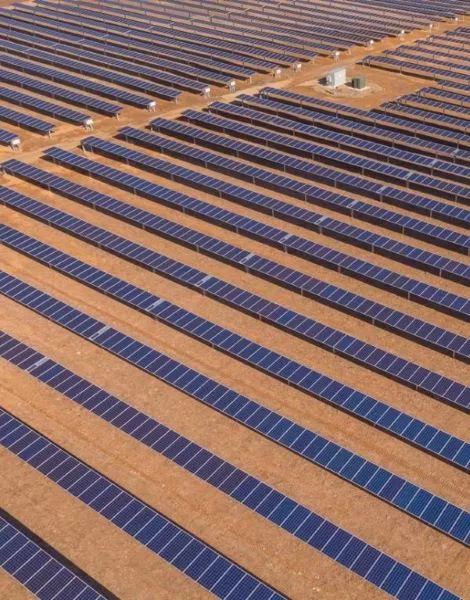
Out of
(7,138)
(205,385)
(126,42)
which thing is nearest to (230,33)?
(126,42)

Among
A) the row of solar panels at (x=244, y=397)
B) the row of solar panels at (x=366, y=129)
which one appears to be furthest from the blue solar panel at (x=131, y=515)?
the row of solar panels at (x=366, y=129)

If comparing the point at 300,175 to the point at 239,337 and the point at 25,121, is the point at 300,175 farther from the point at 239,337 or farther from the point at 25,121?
the point at 25,121

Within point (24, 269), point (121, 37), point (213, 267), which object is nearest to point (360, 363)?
point (213, 267)

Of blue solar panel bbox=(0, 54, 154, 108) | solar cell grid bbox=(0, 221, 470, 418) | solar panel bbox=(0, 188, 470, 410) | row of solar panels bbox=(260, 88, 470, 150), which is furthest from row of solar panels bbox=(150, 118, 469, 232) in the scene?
solar cell grid bbox=(0, 221, 470, 418)

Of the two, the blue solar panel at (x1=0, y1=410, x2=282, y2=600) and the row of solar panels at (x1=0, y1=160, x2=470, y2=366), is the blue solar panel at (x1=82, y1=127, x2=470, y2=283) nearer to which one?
the row of solar panels at (x1=0, y1=160, x2=470, y2=366)

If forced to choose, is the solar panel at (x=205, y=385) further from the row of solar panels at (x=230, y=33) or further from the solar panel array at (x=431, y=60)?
the row of solar panels at (x=230, y=33)
